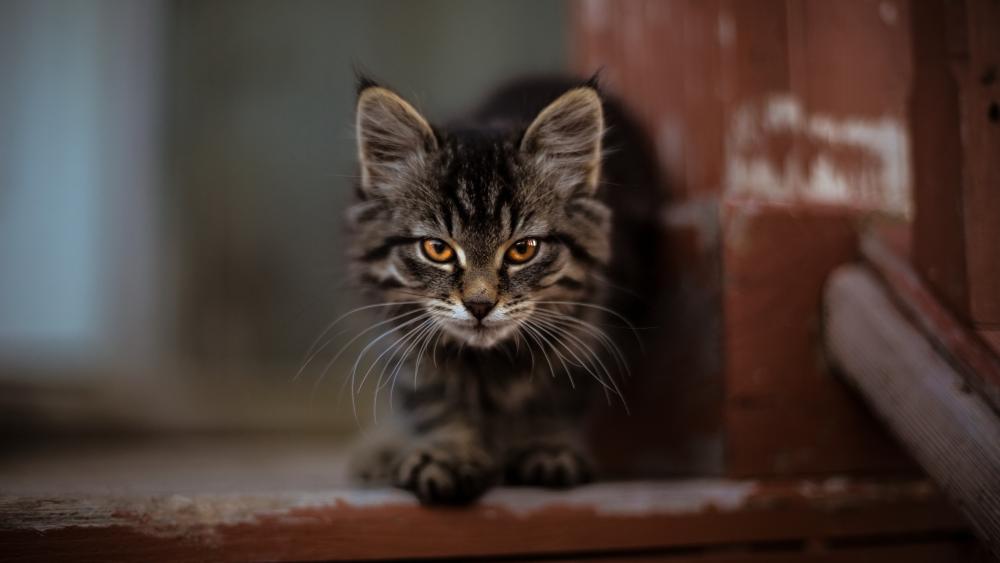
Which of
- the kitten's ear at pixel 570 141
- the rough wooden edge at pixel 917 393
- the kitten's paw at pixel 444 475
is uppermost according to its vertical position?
the kitten's ear at pixel 570 141

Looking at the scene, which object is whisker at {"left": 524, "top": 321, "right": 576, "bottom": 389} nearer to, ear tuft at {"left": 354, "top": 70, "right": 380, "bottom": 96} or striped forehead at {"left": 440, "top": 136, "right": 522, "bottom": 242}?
striped forehead at {"left": 440, "top": 136, "right": 522, "bottom": 242}

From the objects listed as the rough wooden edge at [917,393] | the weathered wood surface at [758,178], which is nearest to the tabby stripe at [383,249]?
the weathered wood surface at [758,178]

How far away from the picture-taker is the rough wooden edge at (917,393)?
141cm

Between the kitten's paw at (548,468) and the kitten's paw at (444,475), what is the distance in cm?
13

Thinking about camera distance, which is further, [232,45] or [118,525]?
[232,45]

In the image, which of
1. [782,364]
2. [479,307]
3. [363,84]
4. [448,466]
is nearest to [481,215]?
[479,307]

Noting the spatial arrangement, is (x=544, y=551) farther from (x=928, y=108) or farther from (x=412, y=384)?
(x=928, y=108)

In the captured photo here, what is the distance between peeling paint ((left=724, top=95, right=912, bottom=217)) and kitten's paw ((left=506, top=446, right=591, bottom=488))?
0.97 meters

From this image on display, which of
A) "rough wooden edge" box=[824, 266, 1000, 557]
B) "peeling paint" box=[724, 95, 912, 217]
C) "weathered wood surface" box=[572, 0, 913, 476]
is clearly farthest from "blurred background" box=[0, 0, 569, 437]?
"rough wooden edge" box=[824, 266, 1000, 557]

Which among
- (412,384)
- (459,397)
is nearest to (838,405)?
(459,397)

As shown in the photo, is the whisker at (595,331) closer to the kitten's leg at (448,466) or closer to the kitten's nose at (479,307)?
the kitten's nose at (479,307)

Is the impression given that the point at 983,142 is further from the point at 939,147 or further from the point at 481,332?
the point at 481,332

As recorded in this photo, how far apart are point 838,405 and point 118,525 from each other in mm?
1649

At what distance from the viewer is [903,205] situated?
2.13m
